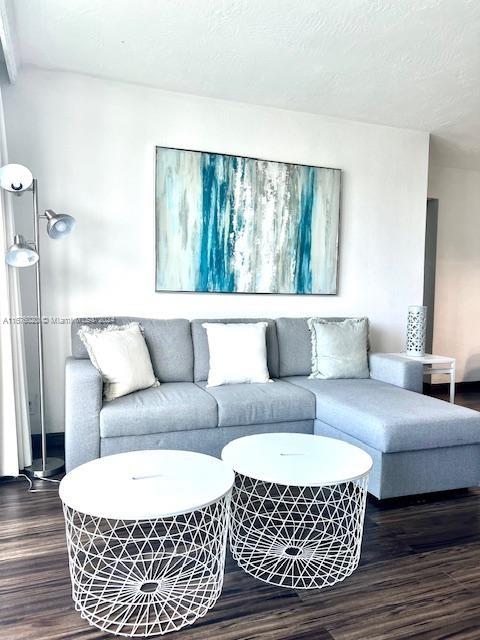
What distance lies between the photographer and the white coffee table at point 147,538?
1.49 m

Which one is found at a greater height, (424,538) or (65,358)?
(65,358)

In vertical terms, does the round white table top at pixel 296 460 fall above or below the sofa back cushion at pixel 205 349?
below

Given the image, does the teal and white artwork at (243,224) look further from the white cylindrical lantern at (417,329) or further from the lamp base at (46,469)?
the lamp base at (46,469)

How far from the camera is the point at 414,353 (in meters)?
3.83

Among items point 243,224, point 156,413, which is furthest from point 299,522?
point 243,224

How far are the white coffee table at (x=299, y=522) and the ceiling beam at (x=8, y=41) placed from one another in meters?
2.30

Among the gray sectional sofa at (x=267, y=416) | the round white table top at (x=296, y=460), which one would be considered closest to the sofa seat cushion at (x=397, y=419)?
the gray sectional sofa at (x=267, y=416)

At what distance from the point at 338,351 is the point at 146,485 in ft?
6.85

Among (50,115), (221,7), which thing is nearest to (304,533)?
(221,7)

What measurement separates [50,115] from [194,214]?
1.13 metres

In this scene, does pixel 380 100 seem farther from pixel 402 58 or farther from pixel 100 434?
pixel 100 434

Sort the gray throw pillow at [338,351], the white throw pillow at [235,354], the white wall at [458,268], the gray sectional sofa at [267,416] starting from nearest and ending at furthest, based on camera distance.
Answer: the gray sectional sofa at [267,416]
the white throw pillow at [235,354]
the gray throw pillow at [338,351]
the white wall at [458,268]

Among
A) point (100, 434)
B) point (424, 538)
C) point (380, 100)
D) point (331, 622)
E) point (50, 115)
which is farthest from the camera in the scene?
point (380, 100)

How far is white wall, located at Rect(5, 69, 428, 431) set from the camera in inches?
125
